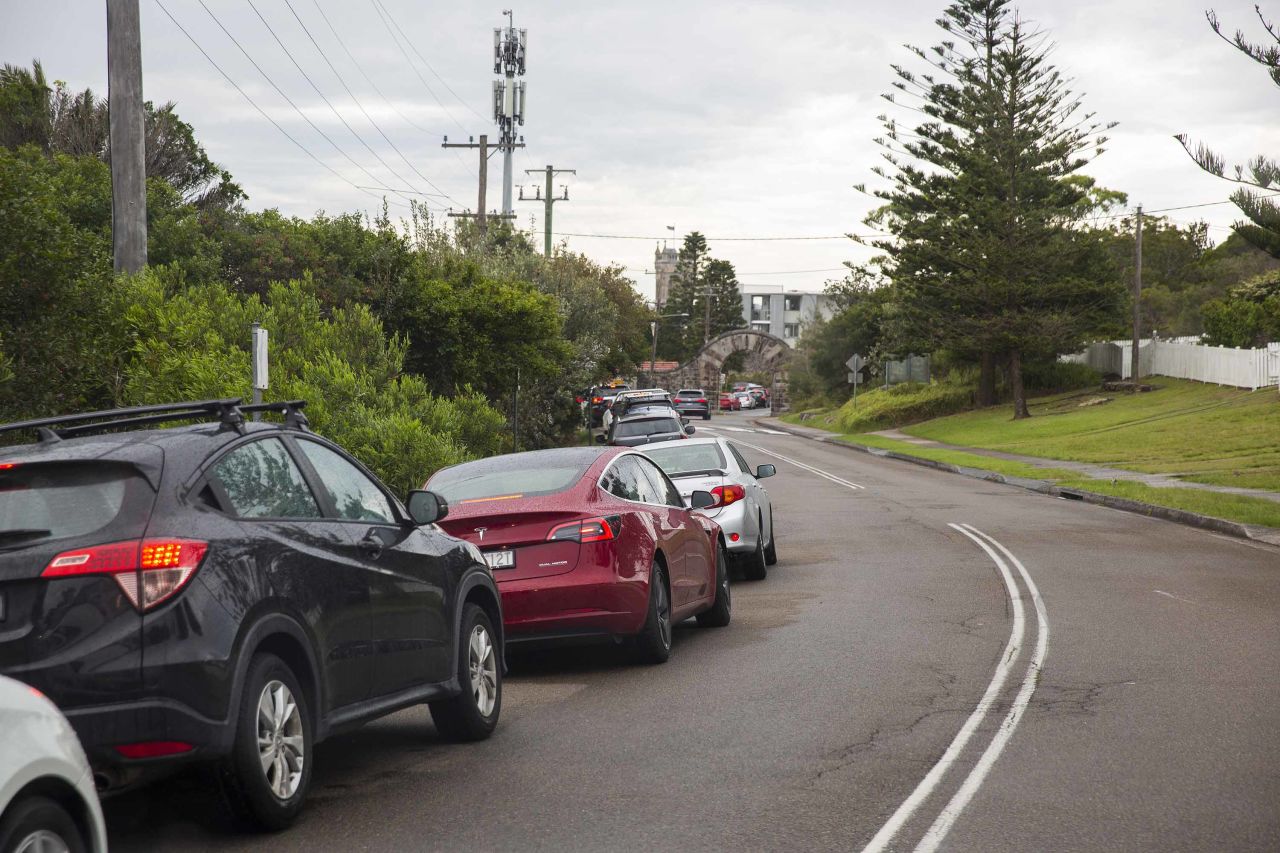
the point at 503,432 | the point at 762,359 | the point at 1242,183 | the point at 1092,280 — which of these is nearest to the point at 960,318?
the point at 1092,280

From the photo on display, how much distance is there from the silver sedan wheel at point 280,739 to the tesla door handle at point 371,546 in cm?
96

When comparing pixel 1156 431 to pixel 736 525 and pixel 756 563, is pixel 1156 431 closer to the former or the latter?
pixel 756 563

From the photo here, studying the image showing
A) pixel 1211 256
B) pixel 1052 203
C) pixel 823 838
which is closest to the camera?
pixel 823 838

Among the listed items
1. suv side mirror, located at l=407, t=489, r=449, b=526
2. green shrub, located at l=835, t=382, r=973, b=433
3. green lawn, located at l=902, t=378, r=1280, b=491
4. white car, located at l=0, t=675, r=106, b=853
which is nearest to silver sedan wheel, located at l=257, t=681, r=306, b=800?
white car, located at l=0, t=675, r=106, b=853

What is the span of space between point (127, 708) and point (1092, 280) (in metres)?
56.5

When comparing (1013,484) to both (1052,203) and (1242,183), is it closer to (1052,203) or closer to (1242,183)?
→ (1242,183)

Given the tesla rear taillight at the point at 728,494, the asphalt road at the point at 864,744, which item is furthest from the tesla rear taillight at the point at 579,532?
the tesla rear taillight at the point at 728,494

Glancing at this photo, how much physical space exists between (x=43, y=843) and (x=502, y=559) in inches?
222

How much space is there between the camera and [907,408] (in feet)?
210

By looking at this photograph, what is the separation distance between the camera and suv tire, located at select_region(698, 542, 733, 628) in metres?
12.2

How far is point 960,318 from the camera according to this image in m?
57.6

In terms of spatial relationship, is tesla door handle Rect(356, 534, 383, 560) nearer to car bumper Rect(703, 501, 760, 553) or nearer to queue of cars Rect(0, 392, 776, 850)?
queue of cars Rect(0, 392, 776, 850)

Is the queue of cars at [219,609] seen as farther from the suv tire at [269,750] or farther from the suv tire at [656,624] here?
the suv tire at [656,624]

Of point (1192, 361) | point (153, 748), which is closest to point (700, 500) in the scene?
point (153, 748)
